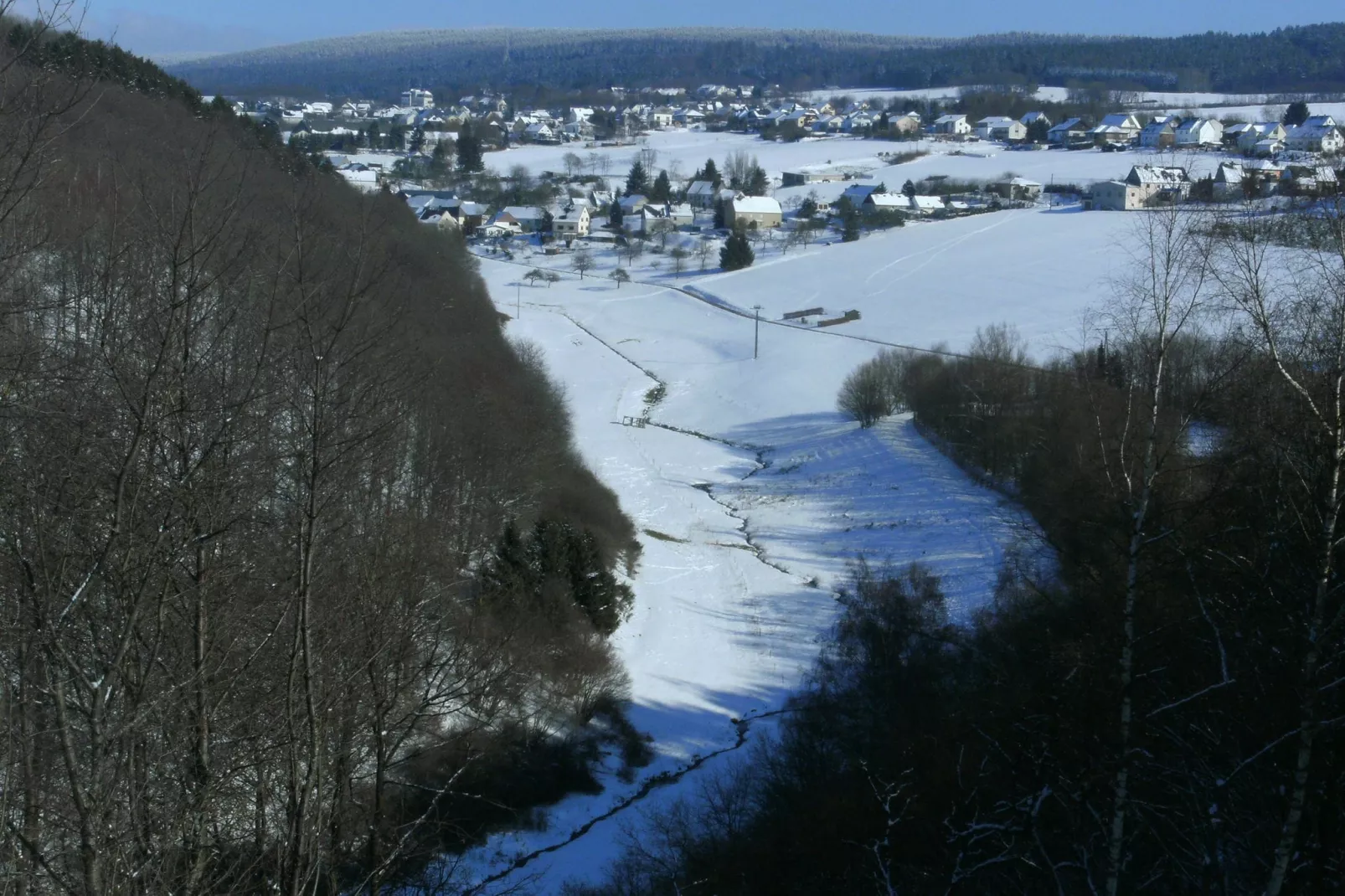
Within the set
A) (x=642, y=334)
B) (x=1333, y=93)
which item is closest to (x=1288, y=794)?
(x=642, y=334)

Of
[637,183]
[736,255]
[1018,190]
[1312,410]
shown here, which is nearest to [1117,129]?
[1018,190]

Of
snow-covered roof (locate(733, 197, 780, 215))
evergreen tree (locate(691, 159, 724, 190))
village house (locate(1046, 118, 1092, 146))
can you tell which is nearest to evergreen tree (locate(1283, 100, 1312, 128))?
village house (locate(1046, 118, 1092, 146))

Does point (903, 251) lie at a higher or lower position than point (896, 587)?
higher

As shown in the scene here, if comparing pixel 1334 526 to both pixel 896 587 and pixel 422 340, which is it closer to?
pixel 896 587

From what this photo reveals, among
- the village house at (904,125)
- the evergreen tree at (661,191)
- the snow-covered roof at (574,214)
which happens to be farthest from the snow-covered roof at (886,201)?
the village house at (904,125)

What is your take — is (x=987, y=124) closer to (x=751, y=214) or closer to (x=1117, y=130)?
(x=1117, y=130)
